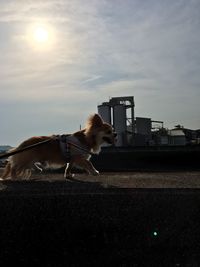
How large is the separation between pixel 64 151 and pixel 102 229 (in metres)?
4.53

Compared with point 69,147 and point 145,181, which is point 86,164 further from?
point 145,181

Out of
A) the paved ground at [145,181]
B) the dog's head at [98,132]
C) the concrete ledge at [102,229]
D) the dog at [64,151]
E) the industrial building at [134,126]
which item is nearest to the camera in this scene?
the concrete ledge at [102,229]

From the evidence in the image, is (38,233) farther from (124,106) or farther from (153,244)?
(124,106)

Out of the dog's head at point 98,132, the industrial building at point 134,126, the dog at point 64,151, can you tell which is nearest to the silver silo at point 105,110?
the industrial building at point 134,126

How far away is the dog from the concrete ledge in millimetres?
3314

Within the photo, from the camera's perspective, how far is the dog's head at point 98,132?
29.8 ft

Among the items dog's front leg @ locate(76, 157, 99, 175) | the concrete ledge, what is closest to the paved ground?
the concrete ledge

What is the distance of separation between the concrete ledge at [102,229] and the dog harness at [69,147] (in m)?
4.26

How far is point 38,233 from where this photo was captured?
3799mm

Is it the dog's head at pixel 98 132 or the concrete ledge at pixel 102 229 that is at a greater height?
the dog's head at pixel 98 132

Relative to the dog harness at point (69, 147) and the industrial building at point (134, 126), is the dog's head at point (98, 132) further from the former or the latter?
the industrial building at point (134, 126)

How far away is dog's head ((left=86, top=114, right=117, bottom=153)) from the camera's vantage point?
9078 millimetres

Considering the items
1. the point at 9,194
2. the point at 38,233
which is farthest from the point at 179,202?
the point at 9,194

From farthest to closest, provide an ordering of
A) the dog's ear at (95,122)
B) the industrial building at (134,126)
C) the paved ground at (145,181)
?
the industrial building at (134,126), the dog's ear at (95,122), the paved ground at (145,181)
